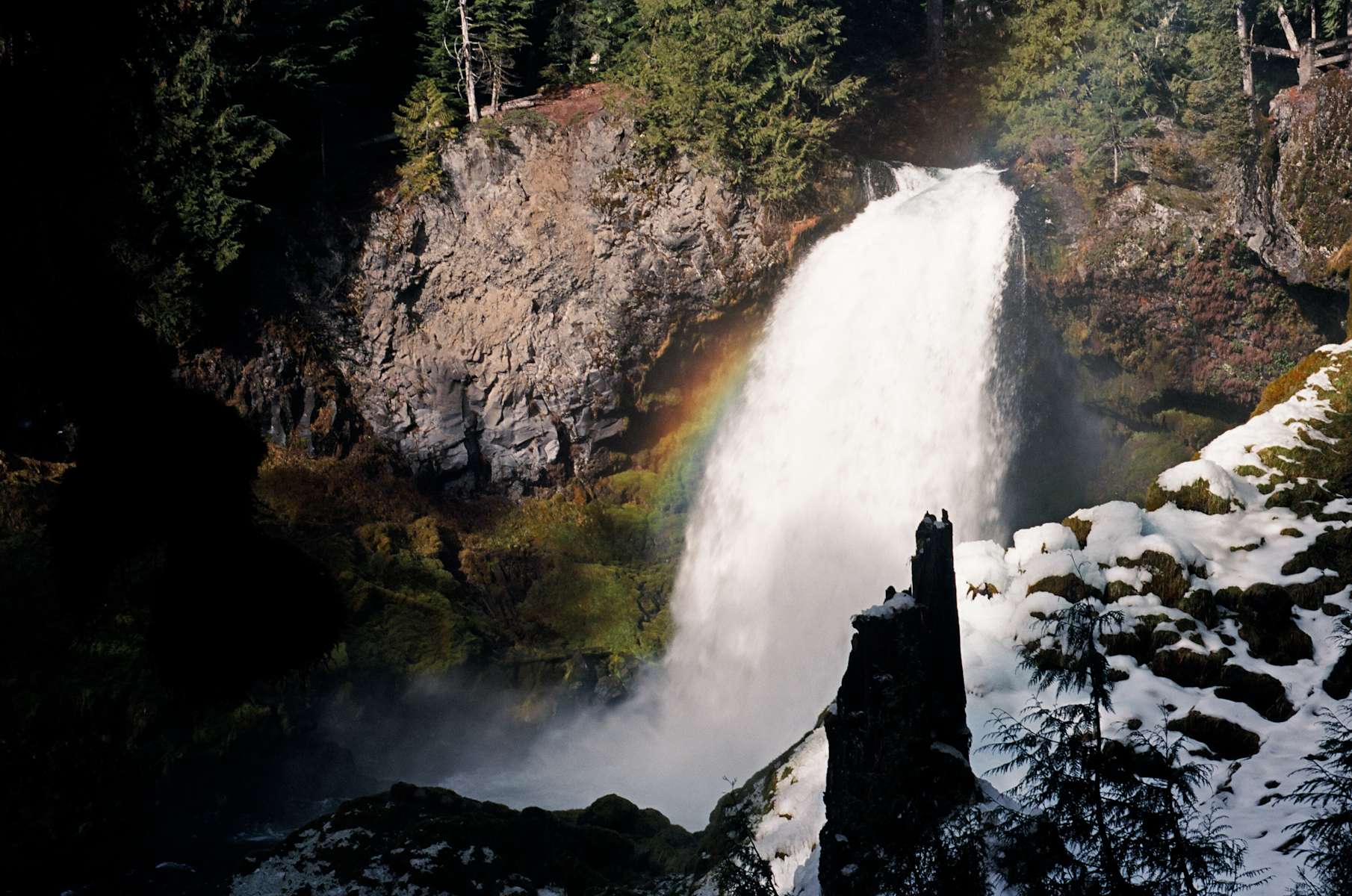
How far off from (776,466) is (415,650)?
11.5 meters

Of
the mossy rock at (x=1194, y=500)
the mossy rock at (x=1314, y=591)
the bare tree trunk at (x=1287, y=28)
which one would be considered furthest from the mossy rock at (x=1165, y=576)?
the bare tree trunk at (x=1287, y=28)

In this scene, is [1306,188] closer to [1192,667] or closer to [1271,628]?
[1271,628]

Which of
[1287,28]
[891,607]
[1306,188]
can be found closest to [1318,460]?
[891,607]

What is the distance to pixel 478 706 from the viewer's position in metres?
25.3

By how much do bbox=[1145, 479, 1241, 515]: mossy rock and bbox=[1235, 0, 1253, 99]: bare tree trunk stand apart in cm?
1572

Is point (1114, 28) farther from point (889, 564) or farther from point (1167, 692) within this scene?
point (1167, 692)

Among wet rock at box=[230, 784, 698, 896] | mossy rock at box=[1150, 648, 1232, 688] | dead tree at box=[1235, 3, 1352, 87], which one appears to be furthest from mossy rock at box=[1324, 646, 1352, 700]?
dead tree at box=[1235, 3, 1352, 87]

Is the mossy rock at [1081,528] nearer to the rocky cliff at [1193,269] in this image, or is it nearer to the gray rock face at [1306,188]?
the rocky cliff at [1193,269]

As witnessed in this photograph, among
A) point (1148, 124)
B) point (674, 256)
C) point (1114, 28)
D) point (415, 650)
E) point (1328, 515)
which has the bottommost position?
point (415, 650)

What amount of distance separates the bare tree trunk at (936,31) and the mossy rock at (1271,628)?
27369mm

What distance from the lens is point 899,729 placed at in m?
10.2

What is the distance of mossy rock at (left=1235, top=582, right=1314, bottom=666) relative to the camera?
1291 cm

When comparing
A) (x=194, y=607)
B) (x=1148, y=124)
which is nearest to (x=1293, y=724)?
(x=194, y=607)

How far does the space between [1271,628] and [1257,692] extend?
50.7 inches
